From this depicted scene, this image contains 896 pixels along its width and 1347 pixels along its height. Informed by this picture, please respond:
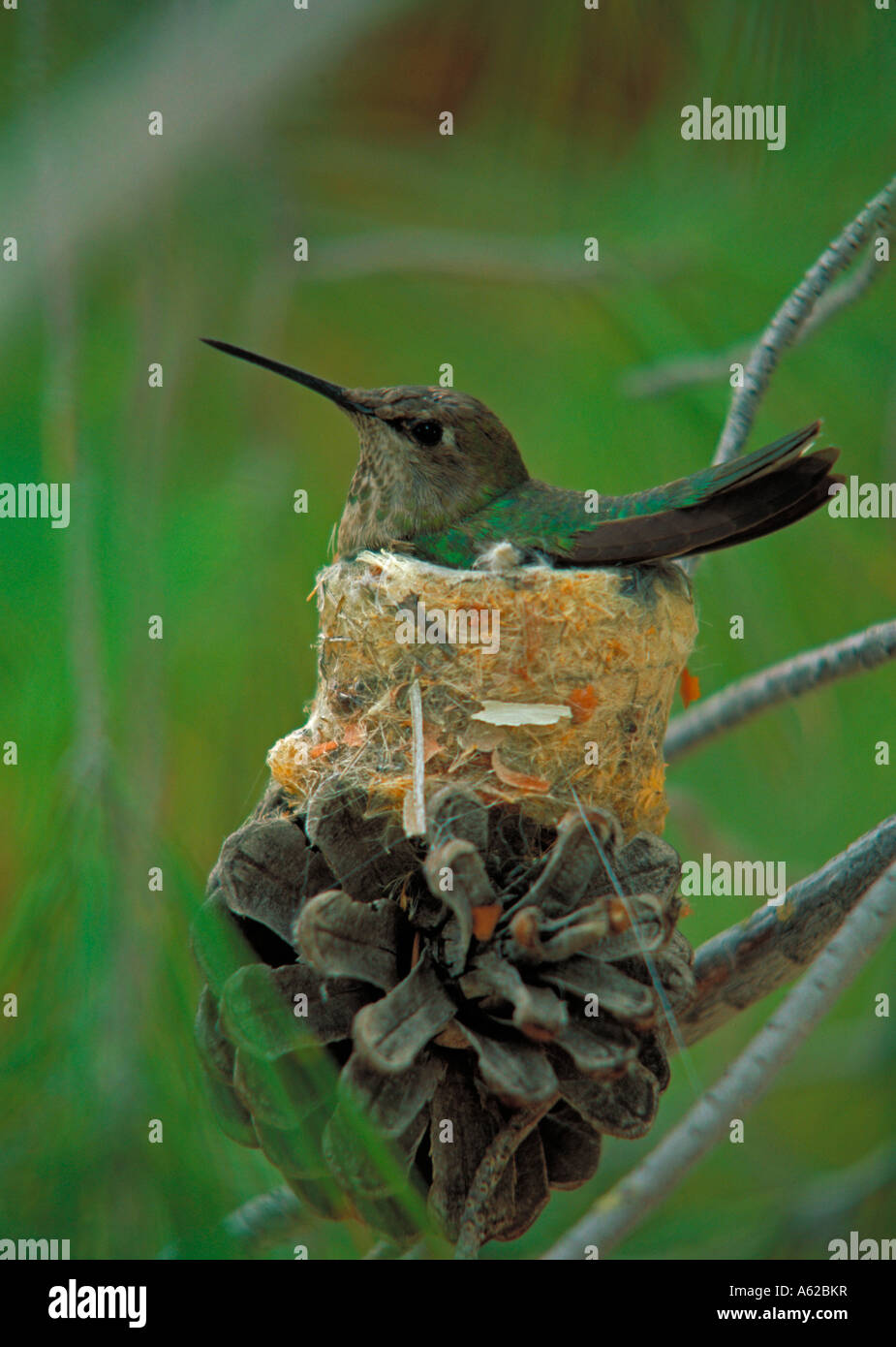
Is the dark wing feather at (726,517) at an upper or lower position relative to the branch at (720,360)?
lower

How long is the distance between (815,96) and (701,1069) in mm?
2767

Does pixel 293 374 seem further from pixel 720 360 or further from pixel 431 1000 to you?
pixel 431 1000

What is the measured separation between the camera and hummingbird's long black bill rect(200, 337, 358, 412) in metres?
2.19

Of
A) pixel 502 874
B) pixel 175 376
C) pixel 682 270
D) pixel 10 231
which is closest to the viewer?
pixel 502 874

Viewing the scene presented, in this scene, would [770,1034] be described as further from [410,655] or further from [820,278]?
[820,278]

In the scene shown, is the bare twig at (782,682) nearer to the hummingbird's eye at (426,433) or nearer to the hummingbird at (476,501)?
the hummingbird at (476,501)

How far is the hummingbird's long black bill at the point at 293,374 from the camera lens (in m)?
2.19

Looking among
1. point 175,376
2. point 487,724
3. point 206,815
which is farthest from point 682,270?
point 206,815

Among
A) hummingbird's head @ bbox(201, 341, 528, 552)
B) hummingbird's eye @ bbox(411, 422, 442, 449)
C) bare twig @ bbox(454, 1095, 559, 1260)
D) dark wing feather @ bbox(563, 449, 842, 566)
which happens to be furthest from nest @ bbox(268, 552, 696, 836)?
bare twig @ bbox(454, 1095, 559, 1260)

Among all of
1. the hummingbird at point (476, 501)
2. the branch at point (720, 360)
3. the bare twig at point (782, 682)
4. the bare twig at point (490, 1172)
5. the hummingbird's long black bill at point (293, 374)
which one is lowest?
the bare twig at point (490, 1172)

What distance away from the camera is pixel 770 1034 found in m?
1.29

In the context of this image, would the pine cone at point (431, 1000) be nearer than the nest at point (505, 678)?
Yes

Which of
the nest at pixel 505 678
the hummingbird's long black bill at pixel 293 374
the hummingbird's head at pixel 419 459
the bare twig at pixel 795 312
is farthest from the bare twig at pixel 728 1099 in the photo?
the hummingbird's long black bill at pixel 293 374

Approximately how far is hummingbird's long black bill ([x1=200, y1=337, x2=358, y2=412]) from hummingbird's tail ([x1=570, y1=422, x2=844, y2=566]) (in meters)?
0.62
